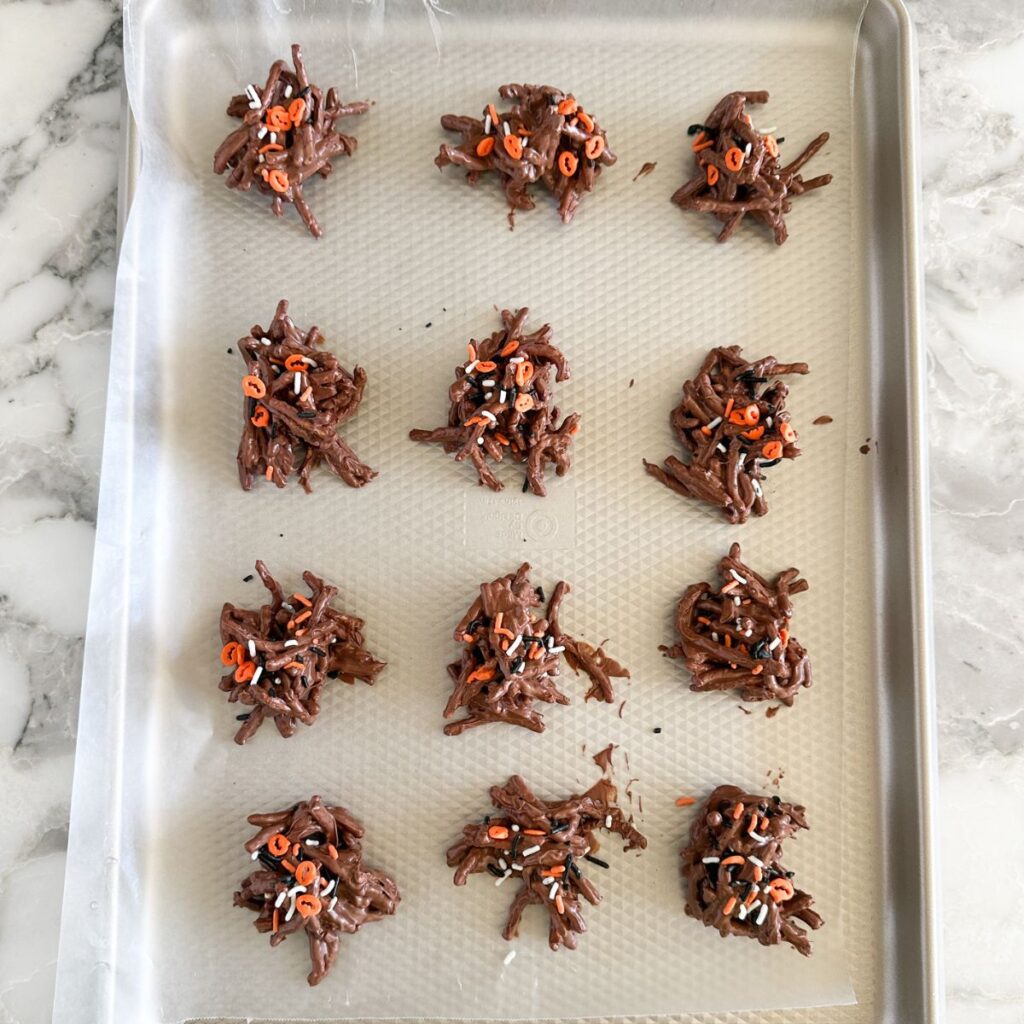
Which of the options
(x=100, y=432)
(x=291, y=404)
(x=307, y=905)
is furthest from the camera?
(x=100, y=432)

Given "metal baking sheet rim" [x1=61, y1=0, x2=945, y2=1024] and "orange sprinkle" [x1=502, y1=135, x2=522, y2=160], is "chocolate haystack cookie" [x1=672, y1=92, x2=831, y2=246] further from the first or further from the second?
"orange sprinkle" [x1=502, y1=135, x2=522, y2=160]

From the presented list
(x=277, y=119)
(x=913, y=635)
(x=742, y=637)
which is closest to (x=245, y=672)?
(x=742, y=637)

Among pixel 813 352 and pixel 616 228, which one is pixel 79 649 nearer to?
pixel 616 228

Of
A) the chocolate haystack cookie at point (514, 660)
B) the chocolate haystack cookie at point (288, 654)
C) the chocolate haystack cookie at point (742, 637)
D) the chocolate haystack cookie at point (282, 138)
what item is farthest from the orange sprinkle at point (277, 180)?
the chocolate haystack cookie at point (742, 637)

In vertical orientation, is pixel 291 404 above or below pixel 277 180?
below

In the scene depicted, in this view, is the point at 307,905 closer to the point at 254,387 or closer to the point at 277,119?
the point at 254,387

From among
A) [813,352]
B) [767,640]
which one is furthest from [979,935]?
[813,352]

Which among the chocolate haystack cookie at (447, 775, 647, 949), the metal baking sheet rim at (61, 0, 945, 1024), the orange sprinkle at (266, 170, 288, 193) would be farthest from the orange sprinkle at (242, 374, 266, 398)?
the chocolate haystack cookie at (447, 775, 647, 949)
